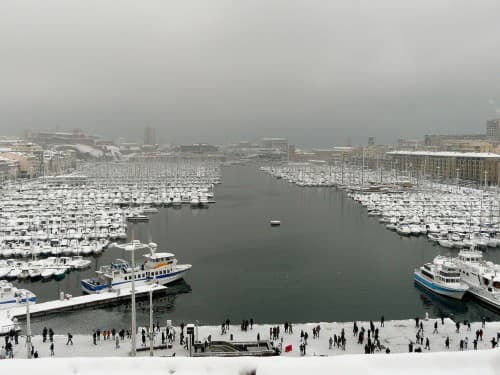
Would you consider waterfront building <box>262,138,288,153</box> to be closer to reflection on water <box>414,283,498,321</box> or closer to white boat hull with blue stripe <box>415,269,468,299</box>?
white boat hull with blue stripe <box>415,269,468,299</box>

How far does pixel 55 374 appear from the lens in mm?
1184

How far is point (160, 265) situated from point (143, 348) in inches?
145

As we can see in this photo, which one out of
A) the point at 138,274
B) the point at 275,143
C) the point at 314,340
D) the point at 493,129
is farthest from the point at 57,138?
the point at 314,340

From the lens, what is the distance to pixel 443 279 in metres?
8.14

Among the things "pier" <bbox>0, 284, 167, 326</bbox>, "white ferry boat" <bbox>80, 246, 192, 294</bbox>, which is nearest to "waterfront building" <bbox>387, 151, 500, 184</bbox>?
"white ferry boat" <bbox>80, 246, 192, 294</bbox>

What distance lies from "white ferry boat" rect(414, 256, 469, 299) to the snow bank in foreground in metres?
7.32

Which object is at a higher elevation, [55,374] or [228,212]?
[55,374]

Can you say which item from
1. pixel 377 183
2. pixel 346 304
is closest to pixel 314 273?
pixel 346 304

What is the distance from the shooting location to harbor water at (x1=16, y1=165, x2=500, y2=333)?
24.2 ft

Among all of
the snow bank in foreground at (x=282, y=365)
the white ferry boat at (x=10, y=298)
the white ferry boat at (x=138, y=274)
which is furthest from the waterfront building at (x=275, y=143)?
the snow bank in foreground at (x=282, y=365)

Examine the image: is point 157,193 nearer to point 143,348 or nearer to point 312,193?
point 312,193

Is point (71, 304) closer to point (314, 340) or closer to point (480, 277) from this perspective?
point (314, 340)

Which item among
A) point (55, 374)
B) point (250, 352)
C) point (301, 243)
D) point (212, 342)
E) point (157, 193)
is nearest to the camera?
point (55, 374)

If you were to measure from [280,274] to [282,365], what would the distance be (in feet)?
28.1
